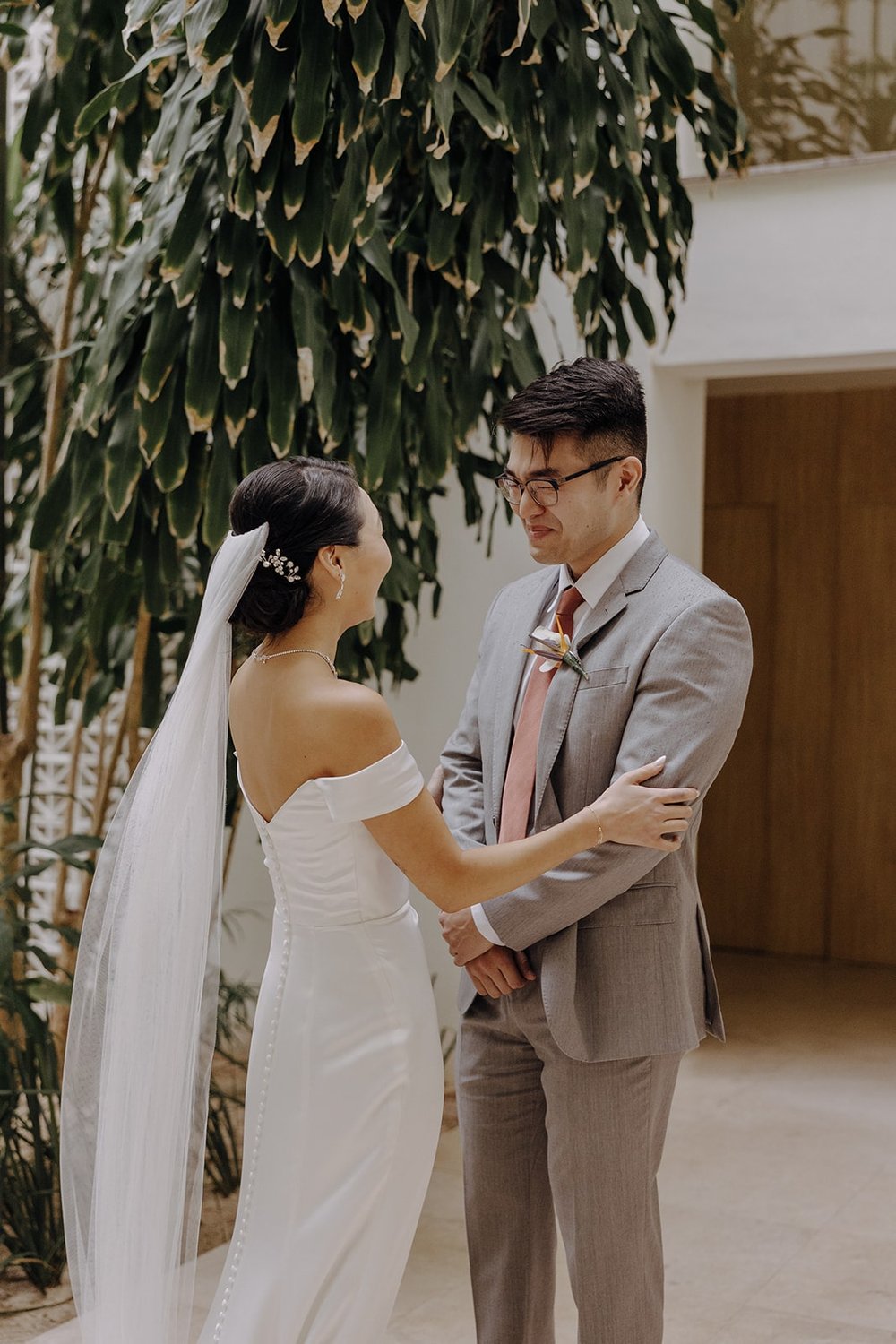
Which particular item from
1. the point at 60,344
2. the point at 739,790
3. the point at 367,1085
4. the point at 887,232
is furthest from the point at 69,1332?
the point at 739,790

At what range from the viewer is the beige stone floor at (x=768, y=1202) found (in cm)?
299

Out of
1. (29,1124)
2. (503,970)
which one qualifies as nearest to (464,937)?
(503,970)

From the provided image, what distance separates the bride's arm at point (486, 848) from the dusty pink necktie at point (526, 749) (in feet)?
0.49

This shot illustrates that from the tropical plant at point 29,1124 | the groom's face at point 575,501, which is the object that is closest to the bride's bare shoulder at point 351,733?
the groom's face at point 575,501

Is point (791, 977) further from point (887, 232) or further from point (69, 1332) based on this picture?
point (69, 1332)

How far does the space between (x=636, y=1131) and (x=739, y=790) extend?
4600mm

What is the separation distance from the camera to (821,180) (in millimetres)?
4414

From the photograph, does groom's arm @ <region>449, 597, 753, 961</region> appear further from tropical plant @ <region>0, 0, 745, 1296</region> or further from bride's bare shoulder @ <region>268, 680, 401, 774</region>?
tropical plant @ <region>0, 0, 745, 1296</region>

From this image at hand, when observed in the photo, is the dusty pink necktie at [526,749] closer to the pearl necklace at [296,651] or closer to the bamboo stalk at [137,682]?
the pearl necklace at [296,651]

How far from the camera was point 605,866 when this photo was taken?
76.3 inches

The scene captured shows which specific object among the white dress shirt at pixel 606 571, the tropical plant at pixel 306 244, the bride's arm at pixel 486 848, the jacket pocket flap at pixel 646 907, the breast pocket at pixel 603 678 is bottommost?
the jacket pocket flap at pixel 646 907

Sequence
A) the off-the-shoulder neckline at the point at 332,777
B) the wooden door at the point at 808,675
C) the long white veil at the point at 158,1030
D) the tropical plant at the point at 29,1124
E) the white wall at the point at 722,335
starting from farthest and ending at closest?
1. the wooden door at the point at 808,675
2. the white wall at the point at 722,335
3. the tropical plant at the point at 29,1124
4. the long white veil at the point at 158,1030
5. the off-the-shoulder neckline at the point at 332,777

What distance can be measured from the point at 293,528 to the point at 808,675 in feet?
15.8

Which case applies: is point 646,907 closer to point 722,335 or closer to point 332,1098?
point 332,1098
